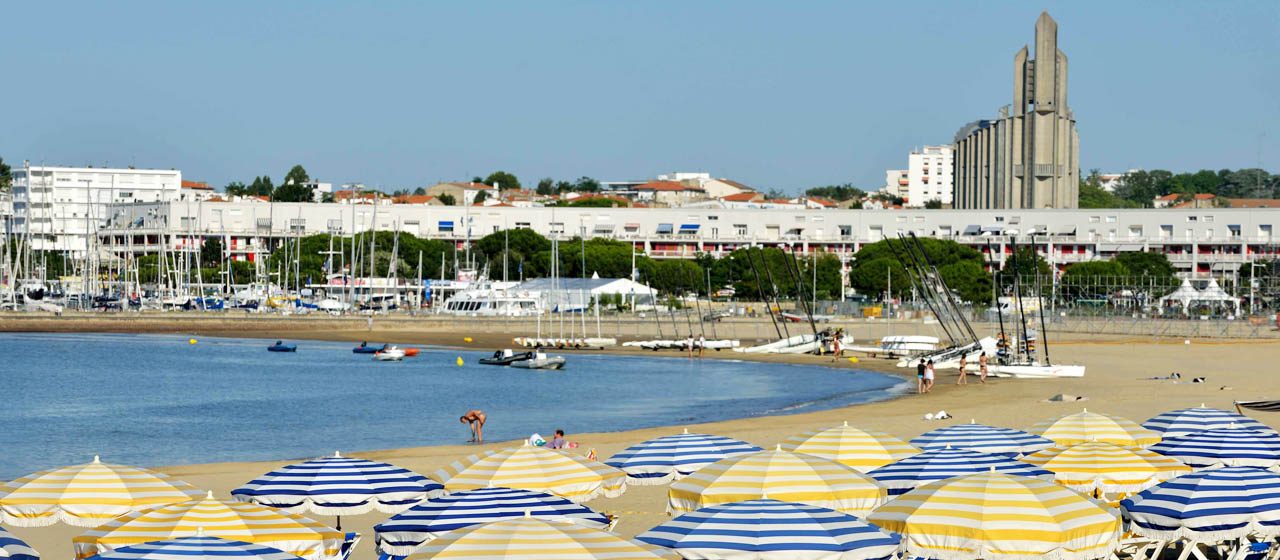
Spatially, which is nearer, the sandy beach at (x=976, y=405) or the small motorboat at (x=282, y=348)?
the sandy beach at (x=976, y=405)

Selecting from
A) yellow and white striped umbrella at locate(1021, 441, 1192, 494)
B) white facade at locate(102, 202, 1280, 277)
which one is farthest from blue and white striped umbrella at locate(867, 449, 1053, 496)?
white facade at locate(102, 202, 1280, 277)

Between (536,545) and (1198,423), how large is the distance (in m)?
14.1

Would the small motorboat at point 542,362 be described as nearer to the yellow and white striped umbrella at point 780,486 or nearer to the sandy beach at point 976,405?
the sandy beach at point 976,405

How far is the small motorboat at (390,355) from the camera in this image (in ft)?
239

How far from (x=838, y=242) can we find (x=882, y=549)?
5687 inches

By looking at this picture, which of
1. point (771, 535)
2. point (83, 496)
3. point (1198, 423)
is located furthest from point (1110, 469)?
point (83, 496)

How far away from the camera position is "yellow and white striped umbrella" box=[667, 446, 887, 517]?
1491cm

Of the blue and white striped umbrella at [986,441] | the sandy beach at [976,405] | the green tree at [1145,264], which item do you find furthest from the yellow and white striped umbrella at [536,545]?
the green tree at [1145,264]

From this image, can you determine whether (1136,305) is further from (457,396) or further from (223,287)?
(223,287)

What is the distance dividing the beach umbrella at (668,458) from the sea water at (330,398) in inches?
651

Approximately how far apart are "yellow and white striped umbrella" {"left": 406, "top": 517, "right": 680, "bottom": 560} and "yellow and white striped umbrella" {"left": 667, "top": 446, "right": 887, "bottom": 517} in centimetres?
416

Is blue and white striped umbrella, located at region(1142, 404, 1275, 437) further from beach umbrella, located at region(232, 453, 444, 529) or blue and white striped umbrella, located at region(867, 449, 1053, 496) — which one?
beach umbrella, located at region(232, 453, 444, 529)

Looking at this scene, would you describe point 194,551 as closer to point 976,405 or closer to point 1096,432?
point 1096,432

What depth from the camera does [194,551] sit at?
10.3 m
